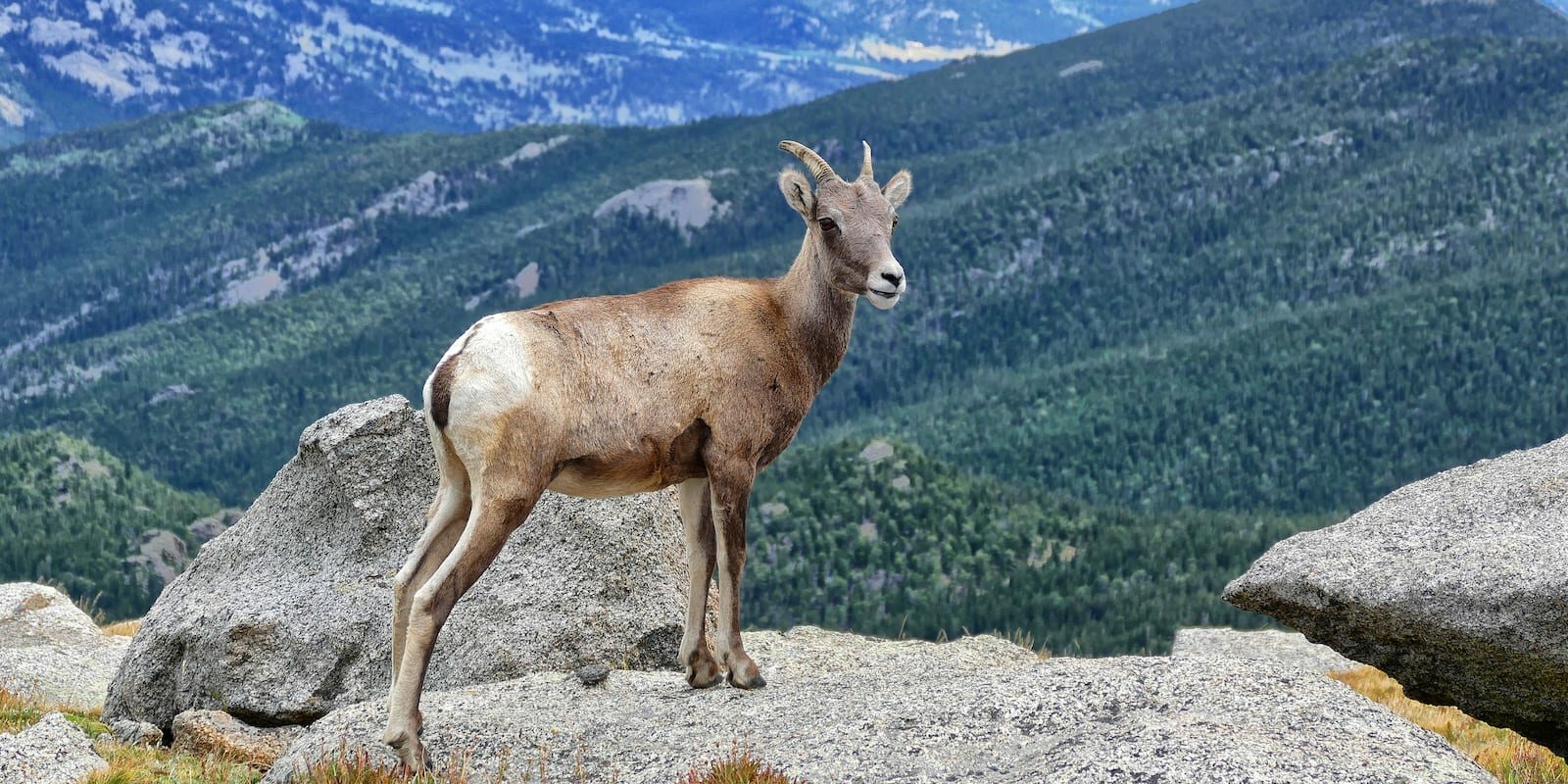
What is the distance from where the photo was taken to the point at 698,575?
14.0 meters

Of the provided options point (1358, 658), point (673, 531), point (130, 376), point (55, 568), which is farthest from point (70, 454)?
point (1358, 658)

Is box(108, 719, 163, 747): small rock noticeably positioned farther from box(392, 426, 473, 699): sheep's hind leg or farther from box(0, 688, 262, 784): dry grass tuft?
box(392, 426, 473, 699): sheep's hind leg

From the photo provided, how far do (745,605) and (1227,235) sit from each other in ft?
357

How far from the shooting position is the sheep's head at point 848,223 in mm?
13445

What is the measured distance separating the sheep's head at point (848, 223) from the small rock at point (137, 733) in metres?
8.58

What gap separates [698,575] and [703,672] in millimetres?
838

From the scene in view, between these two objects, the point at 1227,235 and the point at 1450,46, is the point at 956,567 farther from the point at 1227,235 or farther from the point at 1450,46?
the point at 1450,46

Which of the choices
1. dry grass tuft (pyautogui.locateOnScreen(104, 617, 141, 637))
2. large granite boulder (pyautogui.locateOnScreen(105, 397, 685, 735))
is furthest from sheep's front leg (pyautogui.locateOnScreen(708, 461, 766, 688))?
dry grass tuft (pyautogui.locateOnScreen(104, 617, 141, 637))

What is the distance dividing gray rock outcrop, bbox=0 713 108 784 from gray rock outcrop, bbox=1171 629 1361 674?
820 inches

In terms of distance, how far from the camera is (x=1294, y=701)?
11922 millimetres

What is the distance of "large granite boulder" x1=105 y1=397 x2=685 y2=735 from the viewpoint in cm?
1734

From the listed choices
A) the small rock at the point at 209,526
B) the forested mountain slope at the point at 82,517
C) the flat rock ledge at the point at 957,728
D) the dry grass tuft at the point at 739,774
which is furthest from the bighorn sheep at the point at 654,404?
the small rock at the point at 209,526

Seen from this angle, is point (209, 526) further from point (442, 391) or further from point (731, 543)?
point (442, 391)

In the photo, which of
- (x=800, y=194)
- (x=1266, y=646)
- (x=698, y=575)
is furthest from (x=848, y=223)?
(x=1266, y=646)
